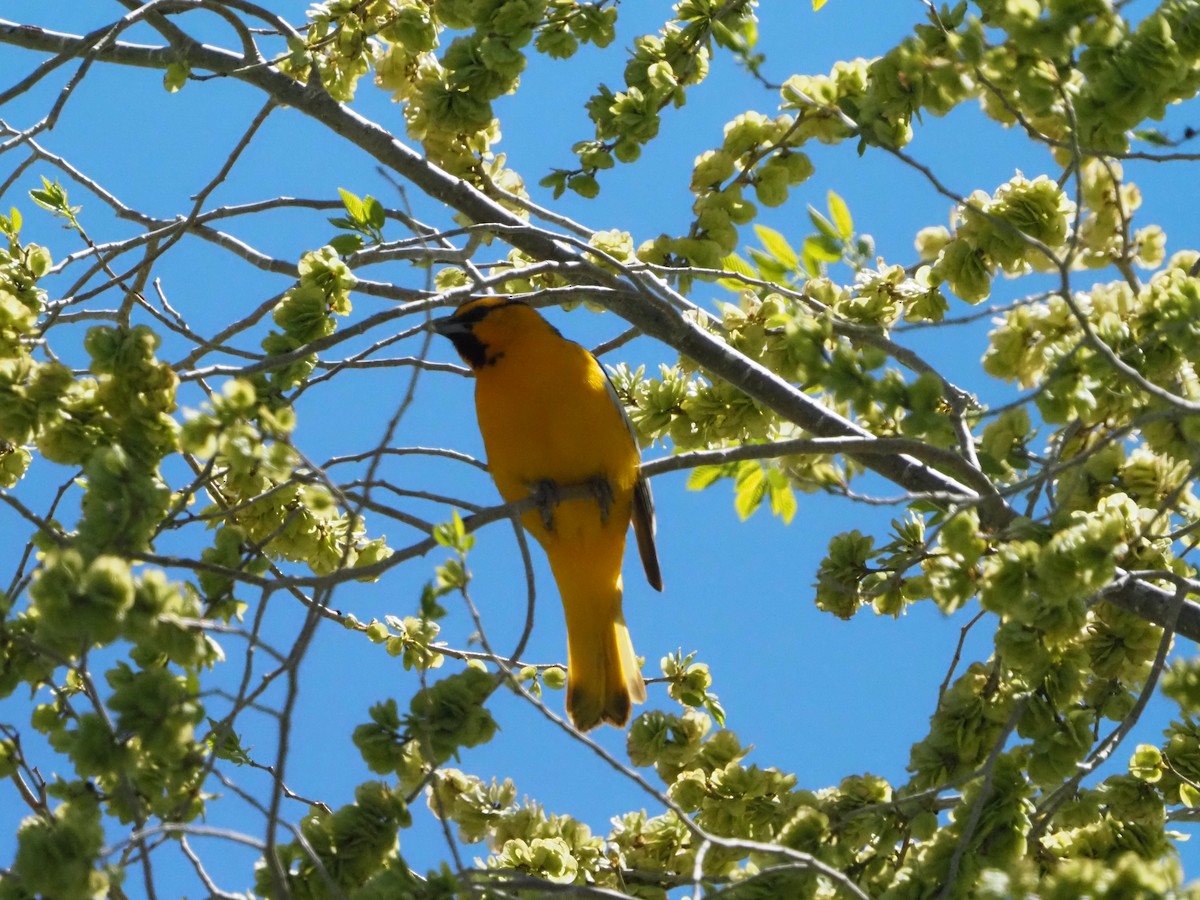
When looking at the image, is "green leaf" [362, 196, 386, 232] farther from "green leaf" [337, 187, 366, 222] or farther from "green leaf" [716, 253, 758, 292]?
"green leaf" [716, 253, 758, 292]

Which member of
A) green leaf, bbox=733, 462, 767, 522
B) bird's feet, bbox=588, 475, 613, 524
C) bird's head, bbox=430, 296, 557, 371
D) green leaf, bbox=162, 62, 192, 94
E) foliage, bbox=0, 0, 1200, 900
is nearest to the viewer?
foliage, bbox=0, 0, 1200, 900

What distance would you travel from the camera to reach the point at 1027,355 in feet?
8.61

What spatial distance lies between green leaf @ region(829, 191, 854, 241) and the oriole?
1.14 m

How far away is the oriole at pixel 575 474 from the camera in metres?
4.11

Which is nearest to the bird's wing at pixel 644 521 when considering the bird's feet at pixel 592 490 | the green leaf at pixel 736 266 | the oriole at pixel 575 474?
the oriole at pixel 575 474

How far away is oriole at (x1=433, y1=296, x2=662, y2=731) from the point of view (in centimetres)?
411

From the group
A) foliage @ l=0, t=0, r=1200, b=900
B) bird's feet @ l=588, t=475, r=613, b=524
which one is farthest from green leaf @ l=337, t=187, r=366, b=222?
bird's feet @ l=588, t=475, r=613, b=524

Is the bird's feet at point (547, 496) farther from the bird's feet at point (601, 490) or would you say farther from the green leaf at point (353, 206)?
the green leaf at point (353, 206)

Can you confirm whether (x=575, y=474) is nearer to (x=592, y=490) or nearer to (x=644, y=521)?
(x=592, y=490)

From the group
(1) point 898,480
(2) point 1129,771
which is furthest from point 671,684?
(2) point 1129,771

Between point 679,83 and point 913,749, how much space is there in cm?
180

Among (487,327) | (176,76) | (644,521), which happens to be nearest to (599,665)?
(644,521)

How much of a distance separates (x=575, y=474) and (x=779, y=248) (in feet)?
3.58

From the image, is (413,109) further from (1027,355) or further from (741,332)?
(1027,355)
